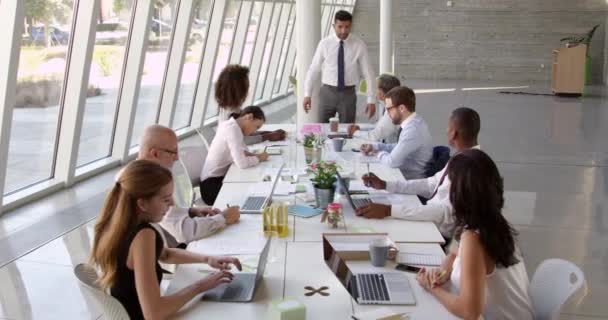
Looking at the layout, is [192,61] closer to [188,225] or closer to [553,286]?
[188,225]

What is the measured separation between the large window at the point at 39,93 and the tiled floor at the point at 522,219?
47cm

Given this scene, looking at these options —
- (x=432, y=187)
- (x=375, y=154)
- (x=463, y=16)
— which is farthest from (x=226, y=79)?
(x=463, y=16)

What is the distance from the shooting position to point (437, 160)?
465 centimetres

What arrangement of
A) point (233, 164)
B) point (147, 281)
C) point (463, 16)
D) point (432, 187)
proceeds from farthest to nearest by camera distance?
1. point (463, 16)
2. point (233, 164)
3. point (432, 187)
4. point (147, 281)

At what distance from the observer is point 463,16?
820 inches

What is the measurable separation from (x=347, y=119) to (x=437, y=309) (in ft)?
16.9

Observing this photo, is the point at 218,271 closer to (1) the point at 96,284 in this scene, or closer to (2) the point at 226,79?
(1) the point at 96,284

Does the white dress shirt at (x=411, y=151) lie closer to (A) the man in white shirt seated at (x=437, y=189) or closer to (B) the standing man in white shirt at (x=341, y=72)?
(A) the man in white shirt seated at (x=437, y=189)

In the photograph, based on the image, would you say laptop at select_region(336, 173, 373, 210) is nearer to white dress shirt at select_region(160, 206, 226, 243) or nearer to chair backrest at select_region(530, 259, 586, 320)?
white dress shirt at select_region(160, 206, 226, 243)

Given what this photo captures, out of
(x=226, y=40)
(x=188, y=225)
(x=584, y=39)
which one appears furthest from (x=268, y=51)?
(x=188, y=225)

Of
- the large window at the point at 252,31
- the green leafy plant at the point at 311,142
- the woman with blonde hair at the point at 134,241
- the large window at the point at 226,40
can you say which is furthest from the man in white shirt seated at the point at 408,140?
the large window at the point at 252,31

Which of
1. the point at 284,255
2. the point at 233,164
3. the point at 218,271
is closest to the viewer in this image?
the point at 218,271

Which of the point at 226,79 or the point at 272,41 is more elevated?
the point at 272,41

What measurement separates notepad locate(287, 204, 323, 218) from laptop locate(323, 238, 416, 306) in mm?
816
